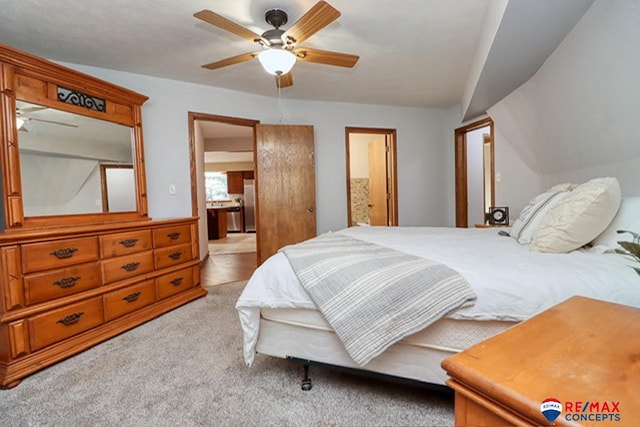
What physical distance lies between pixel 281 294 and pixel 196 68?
8.60 feet

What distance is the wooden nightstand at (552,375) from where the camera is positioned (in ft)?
1.46

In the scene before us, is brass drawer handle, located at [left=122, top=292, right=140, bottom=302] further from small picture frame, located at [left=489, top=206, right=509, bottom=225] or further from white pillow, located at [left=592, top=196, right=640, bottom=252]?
small picture frame, located at [left=489, top=206, right=509, bottom=225]

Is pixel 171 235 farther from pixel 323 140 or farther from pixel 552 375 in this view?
pixel 552 375

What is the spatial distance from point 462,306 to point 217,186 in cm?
921

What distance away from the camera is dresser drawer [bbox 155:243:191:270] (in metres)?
2.68

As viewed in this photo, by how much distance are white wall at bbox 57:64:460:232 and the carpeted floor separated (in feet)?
5.87

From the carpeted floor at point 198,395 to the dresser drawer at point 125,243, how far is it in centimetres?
68

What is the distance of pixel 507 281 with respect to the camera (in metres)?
1.23

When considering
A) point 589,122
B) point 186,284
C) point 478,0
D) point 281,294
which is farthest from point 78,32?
point 589,122

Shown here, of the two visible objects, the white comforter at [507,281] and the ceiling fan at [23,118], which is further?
the ceiling fan at [23,118]

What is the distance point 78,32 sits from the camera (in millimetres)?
2275

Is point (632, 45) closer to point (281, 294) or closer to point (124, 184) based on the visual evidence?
point (281, 294)

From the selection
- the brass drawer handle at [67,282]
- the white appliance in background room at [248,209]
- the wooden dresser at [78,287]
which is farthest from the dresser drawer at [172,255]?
the white appliance in background room at [248,209]
